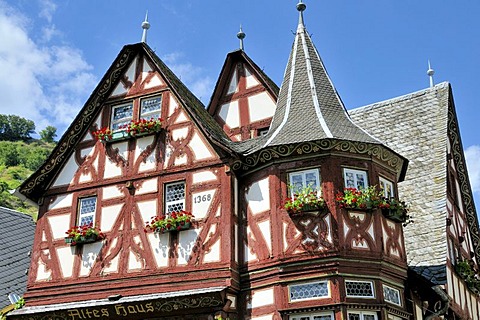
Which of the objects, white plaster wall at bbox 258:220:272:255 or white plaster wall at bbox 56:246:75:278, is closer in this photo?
white plaster wall at bbox 258:220:272:255

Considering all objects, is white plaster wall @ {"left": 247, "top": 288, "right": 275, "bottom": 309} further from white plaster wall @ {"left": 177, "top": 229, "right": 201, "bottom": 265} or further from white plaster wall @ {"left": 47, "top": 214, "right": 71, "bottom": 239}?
white plaster wall @ {"left": 47, "top": 214, "right": 71, "bottom": 239}

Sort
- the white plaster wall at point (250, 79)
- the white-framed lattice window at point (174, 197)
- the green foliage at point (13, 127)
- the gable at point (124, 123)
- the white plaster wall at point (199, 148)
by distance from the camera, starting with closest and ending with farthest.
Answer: the white-framed lattice window at point (174, 197), the white plaster wall at point (199, 148), the gable at point (124, 123), the white plaster wall at point (250, 79), the green foliage at point (13, 127)

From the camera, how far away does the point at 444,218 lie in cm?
1869

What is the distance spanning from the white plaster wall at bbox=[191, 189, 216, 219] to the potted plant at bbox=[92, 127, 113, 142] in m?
3.34

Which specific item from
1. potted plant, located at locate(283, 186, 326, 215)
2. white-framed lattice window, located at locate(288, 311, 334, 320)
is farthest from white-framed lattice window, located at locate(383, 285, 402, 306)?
potted plant, located at locate(283, 186, 326, 215)

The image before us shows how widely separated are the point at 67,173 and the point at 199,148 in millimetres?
4173

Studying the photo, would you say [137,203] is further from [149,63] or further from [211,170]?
[149,63]

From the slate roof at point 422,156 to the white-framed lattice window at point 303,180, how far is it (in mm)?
3921

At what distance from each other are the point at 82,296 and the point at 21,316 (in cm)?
175

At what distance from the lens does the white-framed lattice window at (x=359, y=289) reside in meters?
14.8

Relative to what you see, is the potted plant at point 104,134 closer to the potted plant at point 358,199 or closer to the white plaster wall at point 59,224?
the white plaster wall at point 59,224

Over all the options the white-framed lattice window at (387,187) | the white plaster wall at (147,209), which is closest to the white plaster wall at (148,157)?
the white plaster wall at (147,209)

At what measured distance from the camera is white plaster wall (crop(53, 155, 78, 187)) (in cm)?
1881

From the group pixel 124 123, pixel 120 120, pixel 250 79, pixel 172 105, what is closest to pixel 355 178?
pixel 172 105
